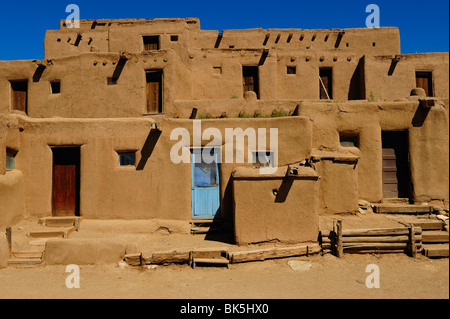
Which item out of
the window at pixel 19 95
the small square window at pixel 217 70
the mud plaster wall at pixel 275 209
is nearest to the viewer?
the mud plaster wall at pixel 275 209

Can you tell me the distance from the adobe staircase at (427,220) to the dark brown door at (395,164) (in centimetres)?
55

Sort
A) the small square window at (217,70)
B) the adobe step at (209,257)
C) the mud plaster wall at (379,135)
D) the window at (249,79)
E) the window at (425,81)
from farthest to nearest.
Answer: the window at (249,79) → the small square window at (217,70) → the window at (425,81) → the mud plaster wall at (379,135) → the adobe step at (209,257)

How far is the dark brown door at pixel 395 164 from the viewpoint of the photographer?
10641 mm

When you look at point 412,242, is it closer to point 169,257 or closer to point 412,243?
point 412,243

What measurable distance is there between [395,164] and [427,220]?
7.73ft

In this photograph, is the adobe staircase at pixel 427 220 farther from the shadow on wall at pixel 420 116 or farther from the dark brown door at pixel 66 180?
the dark brown door at pixel 66 180

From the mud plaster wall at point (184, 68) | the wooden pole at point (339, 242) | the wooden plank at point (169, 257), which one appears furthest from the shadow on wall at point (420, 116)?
the wooden plank at point (169, 257)

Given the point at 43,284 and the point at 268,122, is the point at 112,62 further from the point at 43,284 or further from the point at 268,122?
the point at 43,284

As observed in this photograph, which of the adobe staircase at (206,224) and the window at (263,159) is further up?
the window at (263,159)

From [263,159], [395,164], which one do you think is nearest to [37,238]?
[263,159]

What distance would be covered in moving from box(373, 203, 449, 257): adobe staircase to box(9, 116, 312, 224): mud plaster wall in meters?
3.07

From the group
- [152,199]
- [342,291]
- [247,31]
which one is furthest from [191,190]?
[247,31]

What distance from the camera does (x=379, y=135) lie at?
10.4 metres

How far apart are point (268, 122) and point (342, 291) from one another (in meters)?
5.21
